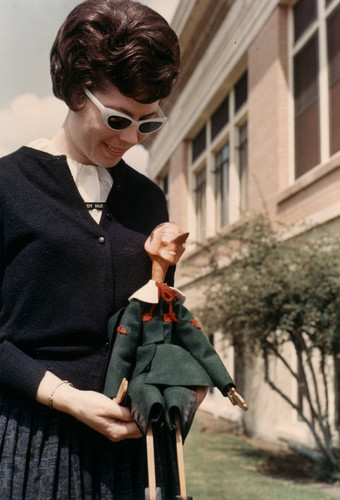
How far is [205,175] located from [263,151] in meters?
5.27

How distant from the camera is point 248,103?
11.4 meters

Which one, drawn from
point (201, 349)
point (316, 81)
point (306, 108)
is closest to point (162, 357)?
point (201, 349)

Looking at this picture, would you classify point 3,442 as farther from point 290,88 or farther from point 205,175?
point 205,175

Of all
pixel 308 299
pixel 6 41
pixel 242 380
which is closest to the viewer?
pixel 6 41

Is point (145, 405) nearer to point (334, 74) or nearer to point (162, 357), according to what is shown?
point (162, 357)

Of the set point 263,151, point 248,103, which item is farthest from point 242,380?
point 248,103

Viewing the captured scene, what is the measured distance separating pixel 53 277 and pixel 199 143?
14.5 metres

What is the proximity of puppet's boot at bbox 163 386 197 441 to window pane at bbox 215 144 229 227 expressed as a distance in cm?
1186

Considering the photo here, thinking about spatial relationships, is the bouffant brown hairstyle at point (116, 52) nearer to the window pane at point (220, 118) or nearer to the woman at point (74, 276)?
the woman at point (74, 276)

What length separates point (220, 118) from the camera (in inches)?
548

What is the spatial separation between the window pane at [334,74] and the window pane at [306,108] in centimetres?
40

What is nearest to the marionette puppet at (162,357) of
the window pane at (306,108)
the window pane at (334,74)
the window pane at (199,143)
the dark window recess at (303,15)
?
the window pane at (334,74)

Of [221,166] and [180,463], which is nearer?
[180,463]

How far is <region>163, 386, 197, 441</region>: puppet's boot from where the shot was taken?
61.4 inches
